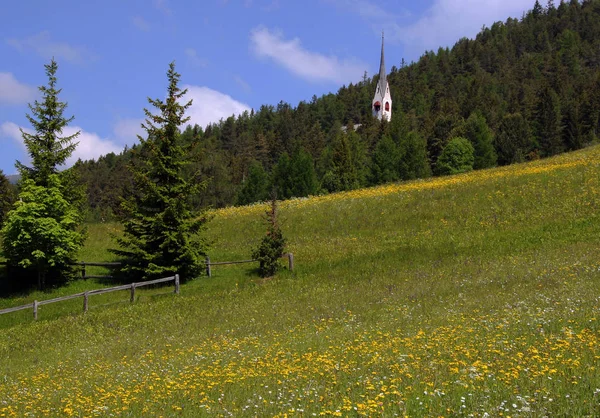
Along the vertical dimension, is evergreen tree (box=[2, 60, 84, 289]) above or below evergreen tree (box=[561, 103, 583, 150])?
below

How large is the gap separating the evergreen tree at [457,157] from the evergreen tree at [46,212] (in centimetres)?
6697

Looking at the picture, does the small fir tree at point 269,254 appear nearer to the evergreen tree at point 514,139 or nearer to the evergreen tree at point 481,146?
the evergreen tree at point 481,146

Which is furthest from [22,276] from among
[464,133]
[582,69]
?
[582,69]

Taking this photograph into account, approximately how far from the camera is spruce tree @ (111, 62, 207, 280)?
29359 millimetres

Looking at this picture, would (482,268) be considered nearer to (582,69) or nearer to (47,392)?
(47,392)

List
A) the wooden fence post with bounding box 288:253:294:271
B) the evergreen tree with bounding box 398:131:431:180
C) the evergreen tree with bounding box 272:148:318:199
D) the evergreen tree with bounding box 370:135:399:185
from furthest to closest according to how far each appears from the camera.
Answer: the evergreen tree with bounding box 272:148:318:199 → the evergreen tree with bounding box 398:131:431:180 → the evergreen tree with bounding box 370:135:399:185 → the wooden fence post with bounding box 288:253:294:271

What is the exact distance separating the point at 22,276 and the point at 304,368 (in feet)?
90.2

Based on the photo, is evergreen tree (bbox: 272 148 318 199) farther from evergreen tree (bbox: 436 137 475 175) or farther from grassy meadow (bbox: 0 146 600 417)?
grassy meadow (bbox: 0 146 600 417)

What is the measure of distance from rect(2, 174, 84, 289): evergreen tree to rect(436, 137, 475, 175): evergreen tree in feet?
224

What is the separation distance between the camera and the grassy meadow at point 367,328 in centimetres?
789

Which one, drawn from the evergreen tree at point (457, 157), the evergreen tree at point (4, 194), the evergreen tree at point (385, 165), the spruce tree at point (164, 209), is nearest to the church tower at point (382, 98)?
the evergreen tree at point (385, 165)

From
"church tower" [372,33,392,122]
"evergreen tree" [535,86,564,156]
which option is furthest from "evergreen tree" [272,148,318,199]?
"church tower" [372,33,392,122]

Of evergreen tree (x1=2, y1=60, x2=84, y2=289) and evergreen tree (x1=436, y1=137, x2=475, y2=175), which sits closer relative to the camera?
evergreen tree (x1=2, y1=60, x2=84, y2=289)

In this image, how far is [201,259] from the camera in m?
30.7
